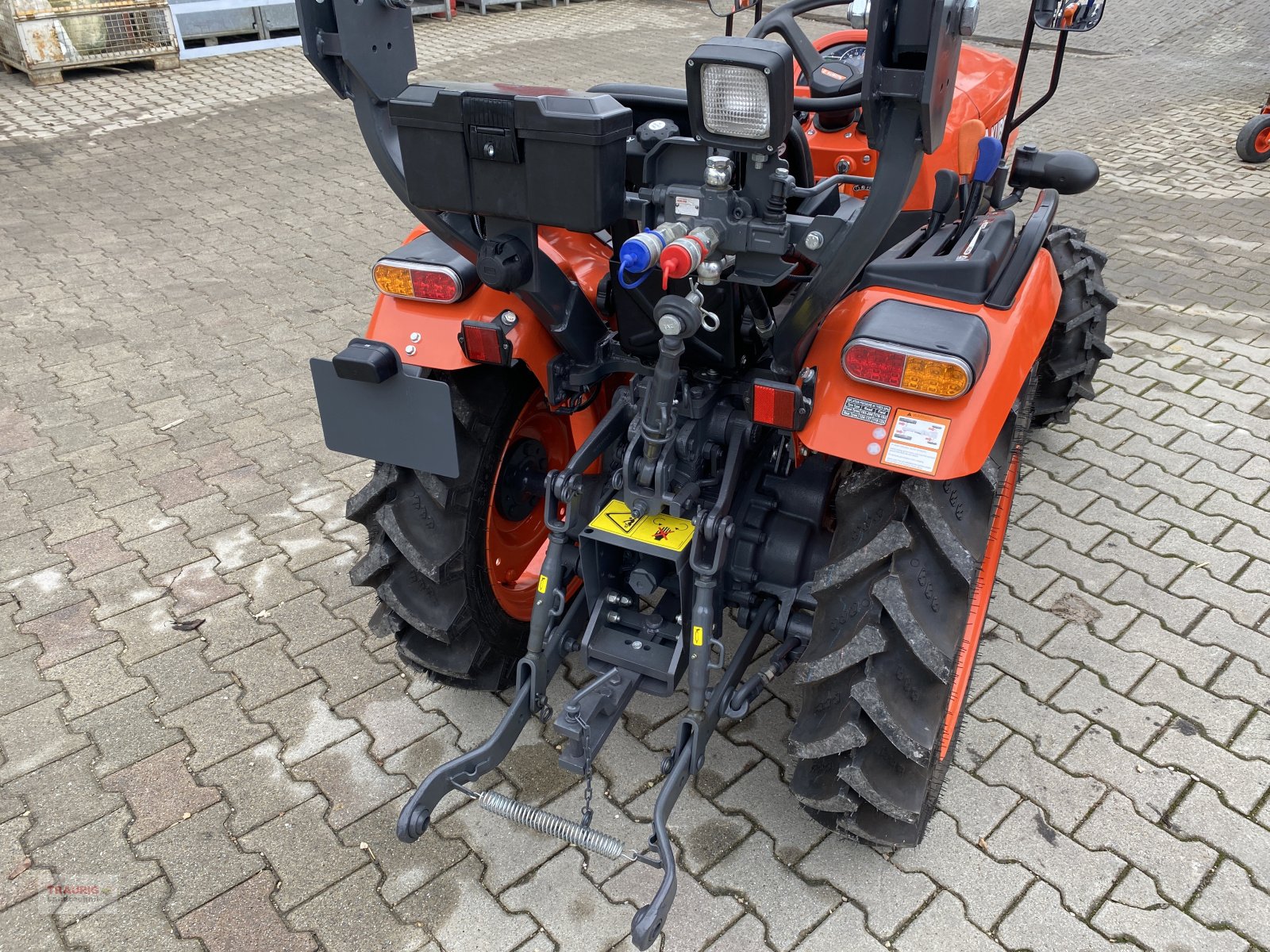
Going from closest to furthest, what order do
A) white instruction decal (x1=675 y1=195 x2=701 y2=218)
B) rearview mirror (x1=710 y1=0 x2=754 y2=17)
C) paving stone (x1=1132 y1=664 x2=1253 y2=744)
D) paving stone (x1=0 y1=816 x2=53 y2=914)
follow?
1. white instruction decal (x1=675 y1=195 x2=701 y2=218)
2. paving stone (x1=0 y1=816 x2=53 y2=914)
3. paving stone (x1=1132 y1=664 x2=1253 y2=744)
4. rearview mirror (x1=710 y1=0 x2=754 y2=17)

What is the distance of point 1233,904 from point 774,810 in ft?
3.50

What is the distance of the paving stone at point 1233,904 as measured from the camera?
84.7 inches

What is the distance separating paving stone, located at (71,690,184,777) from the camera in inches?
102

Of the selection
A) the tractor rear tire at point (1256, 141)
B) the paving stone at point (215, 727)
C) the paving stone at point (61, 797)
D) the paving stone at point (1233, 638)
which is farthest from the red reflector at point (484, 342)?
the tractor rear tire at point (1256, 141)

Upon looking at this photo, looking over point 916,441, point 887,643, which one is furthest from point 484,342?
point 887,643

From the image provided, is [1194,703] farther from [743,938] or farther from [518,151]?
[518,151]

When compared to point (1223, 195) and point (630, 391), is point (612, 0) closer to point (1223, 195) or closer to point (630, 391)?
point (1223, 195)

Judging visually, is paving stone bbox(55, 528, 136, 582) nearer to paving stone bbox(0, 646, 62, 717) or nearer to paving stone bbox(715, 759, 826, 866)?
paving stone bbox(0, 646, 62, 717)

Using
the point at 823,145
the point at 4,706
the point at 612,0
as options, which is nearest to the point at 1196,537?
the point at 823,145

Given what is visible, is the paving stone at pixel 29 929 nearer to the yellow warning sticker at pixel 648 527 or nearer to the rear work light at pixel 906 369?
the yellow warning sticker at pixel 648 527

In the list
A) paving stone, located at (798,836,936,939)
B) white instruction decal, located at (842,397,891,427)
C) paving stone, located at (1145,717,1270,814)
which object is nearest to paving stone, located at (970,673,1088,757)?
paving stone, located at (1145,717,1270,814)

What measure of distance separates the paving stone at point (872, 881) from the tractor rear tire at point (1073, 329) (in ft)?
7.11

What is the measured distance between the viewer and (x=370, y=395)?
218 cm

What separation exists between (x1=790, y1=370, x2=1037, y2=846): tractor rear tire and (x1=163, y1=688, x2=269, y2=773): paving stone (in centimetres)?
154
